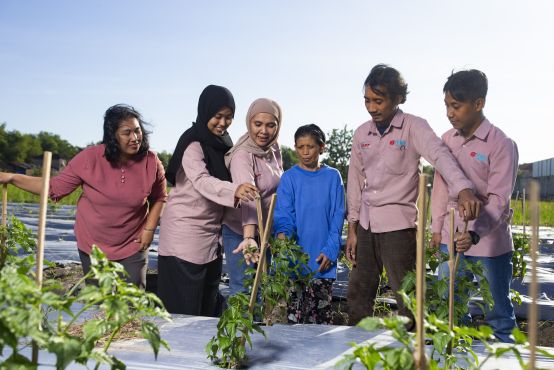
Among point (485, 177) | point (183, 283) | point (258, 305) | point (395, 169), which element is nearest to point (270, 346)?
point (258, 305)

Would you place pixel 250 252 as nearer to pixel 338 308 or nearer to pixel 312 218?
pixel 312 218

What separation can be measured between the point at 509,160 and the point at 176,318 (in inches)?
63.6

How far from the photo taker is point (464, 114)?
101 inches

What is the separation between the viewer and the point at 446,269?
8.24ft

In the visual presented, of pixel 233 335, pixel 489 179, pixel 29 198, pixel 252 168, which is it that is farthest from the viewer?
pixel 29 198

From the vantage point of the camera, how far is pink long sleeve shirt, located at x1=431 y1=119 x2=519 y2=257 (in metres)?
2.51

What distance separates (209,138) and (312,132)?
513 millimetres

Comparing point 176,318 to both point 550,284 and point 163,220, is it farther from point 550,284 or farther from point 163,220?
point 550,284

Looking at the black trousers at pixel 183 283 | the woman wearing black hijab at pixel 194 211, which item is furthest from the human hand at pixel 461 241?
the black trousers at pixel 183 283

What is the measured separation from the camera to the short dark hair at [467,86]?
2.51 metres

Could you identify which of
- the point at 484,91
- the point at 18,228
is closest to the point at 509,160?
the point at 484,91

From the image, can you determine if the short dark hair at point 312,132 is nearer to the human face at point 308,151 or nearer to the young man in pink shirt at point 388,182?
the human face at point 308,151

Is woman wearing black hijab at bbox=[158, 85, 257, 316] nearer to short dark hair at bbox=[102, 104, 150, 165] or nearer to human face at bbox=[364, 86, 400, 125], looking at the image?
short dark hair at bbox=[102, 104, 150, 165]

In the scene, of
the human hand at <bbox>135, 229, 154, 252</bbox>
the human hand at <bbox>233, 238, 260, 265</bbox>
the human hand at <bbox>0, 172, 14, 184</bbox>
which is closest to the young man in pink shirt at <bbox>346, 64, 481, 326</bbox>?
the human hand at <bbox>233, 238, 260, 265</bbox>
